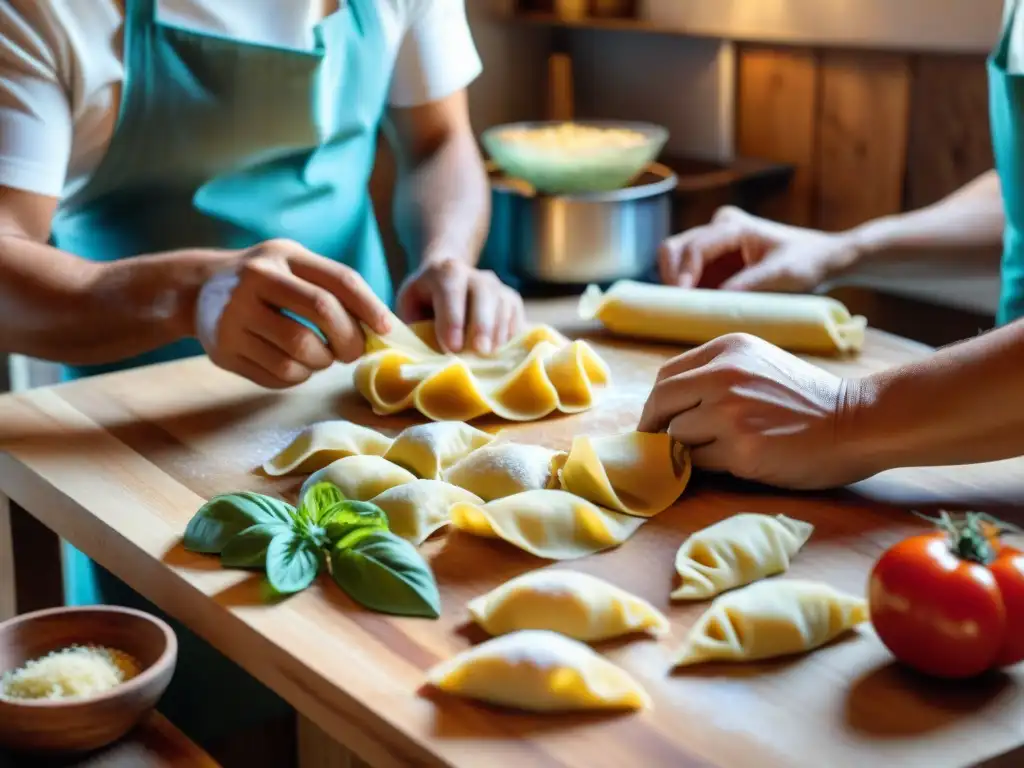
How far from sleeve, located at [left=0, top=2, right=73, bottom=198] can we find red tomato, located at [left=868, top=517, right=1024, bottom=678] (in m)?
1.18

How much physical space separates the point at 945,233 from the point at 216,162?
1.13 metres

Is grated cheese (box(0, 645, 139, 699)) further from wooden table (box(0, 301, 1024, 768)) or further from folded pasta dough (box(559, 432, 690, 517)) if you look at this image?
folded pasta dough (box(559, 432, 690, 517))

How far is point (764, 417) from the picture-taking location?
132 centimetres

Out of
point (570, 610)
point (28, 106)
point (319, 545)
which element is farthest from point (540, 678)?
point (28, 106)

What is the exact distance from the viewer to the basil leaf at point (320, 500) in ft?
4.05

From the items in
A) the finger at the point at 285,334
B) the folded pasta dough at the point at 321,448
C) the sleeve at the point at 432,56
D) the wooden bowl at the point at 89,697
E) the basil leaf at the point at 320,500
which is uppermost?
the sleeve at the point at 432,56

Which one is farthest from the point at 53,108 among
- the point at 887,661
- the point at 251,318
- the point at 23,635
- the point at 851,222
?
the point at 851,222

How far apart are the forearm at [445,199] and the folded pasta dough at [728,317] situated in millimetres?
314

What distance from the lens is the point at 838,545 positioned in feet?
4.06

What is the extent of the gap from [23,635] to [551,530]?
490mm

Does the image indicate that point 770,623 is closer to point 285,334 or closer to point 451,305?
point 285,334

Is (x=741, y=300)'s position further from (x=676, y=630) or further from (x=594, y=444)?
(x=676, y=630)

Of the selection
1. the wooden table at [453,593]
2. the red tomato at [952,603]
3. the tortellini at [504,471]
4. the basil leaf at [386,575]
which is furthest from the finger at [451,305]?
the red tomato at [952,603]

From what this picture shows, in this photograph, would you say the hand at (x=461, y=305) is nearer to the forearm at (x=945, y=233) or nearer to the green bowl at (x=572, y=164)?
the green bowl at (x=572, y=164)
